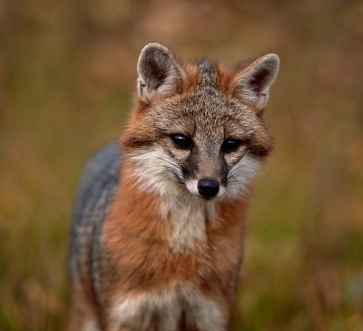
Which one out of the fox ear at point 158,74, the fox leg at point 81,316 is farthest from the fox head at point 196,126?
the fox leg at point 81,316

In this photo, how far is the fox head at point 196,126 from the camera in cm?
343

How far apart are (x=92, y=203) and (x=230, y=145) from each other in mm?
1627

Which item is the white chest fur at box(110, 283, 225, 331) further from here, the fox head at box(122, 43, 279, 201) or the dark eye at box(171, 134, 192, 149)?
the dark eye at box(171, 134, 192, 149)

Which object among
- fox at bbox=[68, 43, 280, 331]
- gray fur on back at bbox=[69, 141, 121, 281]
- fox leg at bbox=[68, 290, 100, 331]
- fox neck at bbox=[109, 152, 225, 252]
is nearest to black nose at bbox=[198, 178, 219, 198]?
fox at bbox=[68, 43, 280, 331]

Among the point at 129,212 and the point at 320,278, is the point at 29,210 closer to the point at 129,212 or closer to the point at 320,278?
the point at 129,212

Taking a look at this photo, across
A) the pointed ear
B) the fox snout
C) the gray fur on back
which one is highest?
the pointed ear

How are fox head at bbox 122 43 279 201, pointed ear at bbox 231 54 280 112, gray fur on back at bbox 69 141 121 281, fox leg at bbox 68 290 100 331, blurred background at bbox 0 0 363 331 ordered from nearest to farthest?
fox head at bbox 122 43 279 201, pointed ear at bbox 231 54 280 112, gray fur on back at bbox 69 141 121 281, fox leg at bbox 68 290 100 331, blurred background at bbox 0 0 363 331

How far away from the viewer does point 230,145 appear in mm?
3576

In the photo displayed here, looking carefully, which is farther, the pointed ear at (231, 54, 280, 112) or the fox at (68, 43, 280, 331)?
the pointed ear at (231, 54, 280, 112)

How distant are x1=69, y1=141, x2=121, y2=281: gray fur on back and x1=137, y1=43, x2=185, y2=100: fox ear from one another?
0.85 metres

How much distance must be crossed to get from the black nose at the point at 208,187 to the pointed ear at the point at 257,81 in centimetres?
85

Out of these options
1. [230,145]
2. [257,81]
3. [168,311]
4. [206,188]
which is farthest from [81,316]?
[257,81]

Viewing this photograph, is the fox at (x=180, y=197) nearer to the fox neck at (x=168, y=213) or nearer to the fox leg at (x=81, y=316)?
the fox neck at (x=168, y=213)

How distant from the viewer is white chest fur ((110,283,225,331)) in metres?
3.55
